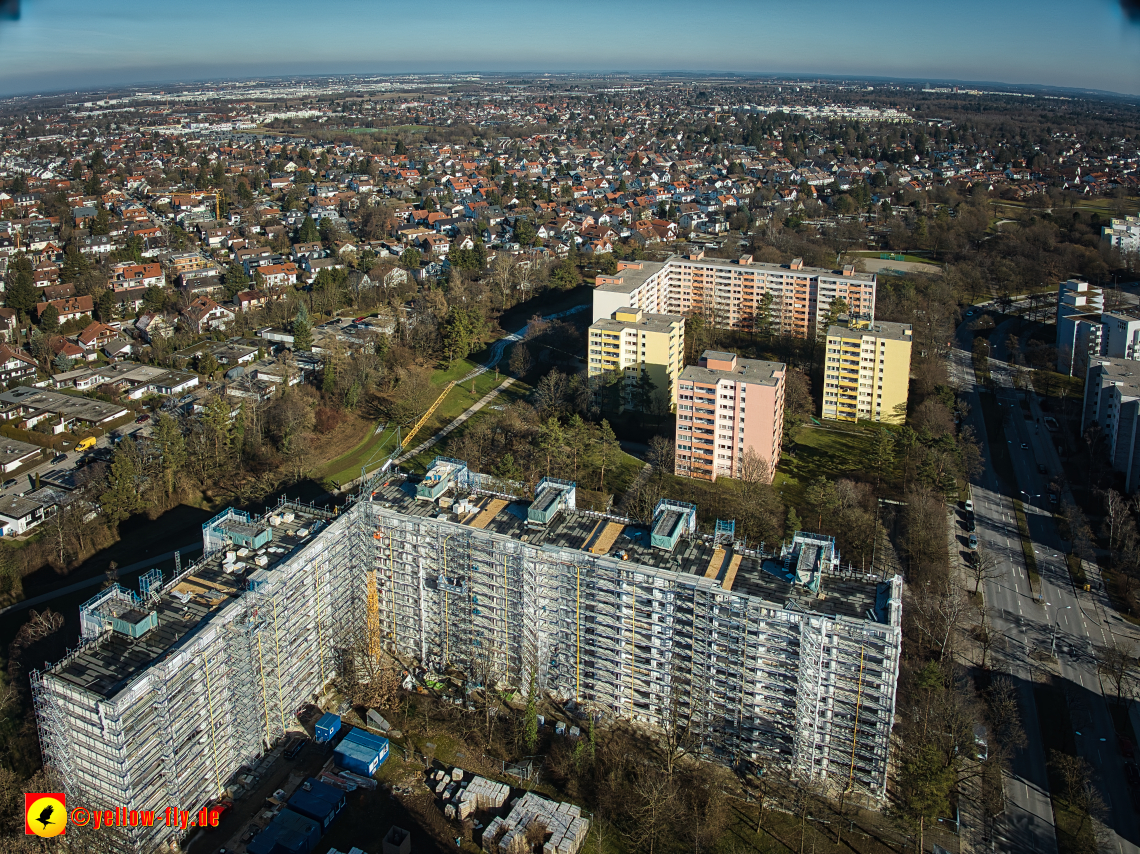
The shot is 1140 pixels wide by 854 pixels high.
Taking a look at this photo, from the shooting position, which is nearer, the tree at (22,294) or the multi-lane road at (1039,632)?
the multi-lane road at (1039,632)

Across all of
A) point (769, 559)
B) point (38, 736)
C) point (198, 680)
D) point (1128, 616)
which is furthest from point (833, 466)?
point (38, 736)

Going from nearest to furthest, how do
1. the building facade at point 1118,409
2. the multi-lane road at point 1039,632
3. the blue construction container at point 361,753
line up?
1. the multi-lane road at point 1039,632
2. the blue construction container at point 361,753
3. the building facade at point 1118,409

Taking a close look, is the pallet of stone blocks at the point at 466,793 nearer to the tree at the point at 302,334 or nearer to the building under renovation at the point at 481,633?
the building under renovation at the point at 481,633

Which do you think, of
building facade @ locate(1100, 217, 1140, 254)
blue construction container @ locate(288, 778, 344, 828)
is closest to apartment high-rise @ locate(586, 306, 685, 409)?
blue construction container @ locate(288, 778, 344, 828)

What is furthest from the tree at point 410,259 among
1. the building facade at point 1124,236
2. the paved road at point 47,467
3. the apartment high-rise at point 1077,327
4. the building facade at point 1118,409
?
the building facade at point 1124,236

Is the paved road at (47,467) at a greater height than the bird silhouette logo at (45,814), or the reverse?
the paved road at (47,467)

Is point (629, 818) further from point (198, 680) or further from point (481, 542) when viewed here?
point (198, 680)
